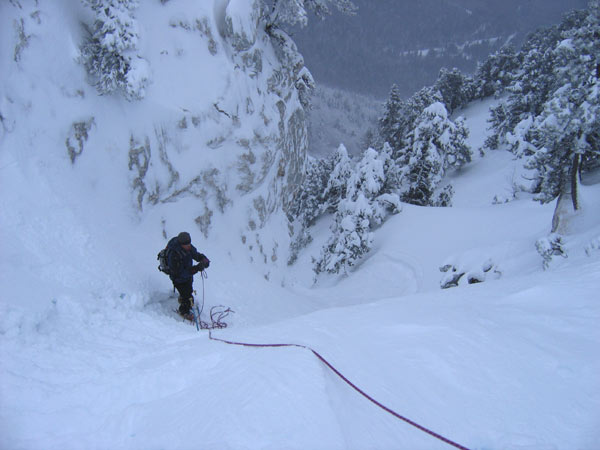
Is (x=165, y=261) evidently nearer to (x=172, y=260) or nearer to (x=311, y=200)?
(x=172, y=260)

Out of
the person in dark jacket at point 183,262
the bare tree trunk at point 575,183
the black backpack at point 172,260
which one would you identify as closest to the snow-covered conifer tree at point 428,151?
the bare tree trunk at point 575,183

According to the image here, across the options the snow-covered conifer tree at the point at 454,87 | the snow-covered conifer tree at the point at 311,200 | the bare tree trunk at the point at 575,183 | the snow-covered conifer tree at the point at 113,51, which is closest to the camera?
the snow-covered conifer tree at the point at 113,51

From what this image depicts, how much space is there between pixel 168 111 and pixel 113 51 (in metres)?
1.88

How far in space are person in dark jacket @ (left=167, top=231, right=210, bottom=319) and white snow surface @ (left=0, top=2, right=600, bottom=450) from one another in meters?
0.69

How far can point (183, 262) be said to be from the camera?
262 inches

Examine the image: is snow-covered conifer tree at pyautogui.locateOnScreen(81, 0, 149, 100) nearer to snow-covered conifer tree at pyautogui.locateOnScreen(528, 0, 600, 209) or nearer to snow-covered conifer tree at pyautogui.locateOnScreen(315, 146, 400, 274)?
snow-covered conifer tree at pyautogui.locateOnScreen(528, 0, 600, 209)

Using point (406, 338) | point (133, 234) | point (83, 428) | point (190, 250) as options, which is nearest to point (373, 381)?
point (406, 338)

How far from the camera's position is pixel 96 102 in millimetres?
8016

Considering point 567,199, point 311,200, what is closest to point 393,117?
point 311,200

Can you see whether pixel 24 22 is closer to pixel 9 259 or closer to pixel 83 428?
pixel 9 259

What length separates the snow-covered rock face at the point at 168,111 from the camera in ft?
22.7

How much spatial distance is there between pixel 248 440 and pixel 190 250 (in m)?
4.95

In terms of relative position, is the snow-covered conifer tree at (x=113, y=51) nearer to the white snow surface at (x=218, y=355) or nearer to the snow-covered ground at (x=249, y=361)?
the white snow surface at (x=218, y=355)

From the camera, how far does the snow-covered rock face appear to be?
22.7 ft
